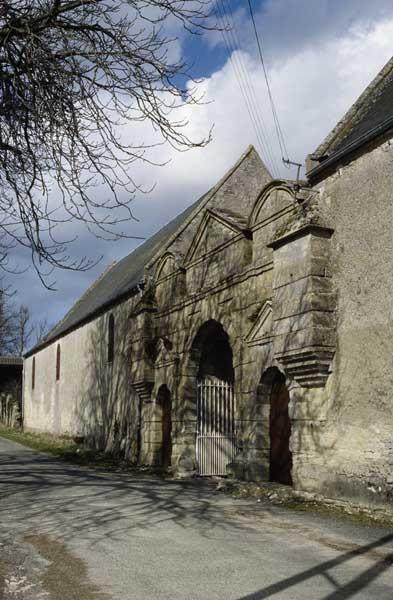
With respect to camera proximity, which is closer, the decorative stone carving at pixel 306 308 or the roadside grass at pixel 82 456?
the decorative stone carving at pixel 306 308

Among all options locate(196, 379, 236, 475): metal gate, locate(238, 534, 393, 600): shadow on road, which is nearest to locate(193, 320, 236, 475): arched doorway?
locate(196, 379, 236, 475): metal gate

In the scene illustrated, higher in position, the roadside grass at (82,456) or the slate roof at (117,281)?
the slate roof at (117,281)

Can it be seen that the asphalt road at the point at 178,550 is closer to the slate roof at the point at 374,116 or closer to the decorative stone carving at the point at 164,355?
the slate roof at the point at 374,116

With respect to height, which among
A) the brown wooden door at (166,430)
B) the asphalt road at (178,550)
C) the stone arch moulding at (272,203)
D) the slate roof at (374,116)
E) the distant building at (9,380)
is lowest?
the asphalt road at (178,550)

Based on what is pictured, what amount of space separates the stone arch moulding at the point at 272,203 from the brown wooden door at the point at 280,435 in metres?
2.99

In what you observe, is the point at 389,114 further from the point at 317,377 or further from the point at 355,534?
the point at 355,534

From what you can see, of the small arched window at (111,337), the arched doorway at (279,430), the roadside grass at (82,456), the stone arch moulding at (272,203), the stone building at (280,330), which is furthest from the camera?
the small arched window at (111,337)


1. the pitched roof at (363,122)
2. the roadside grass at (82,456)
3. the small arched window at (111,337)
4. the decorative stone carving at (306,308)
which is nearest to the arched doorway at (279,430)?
the decorative stone carving at (306,308)

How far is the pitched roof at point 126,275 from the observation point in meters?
19.5

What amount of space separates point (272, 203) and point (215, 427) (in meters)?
5.70

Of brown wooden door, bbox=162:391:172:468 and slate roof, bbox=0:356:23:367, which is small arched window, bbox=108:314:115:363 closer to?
brown wooden door, bbox=162:391:172:468

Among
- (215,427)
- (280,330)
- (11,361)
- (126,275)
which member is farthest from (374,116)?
(11,361)

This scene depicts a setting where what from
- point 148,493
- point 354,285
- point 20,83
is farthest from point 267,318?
point 20,83

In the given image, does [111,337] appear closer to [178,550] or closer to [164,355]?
[164,355]
